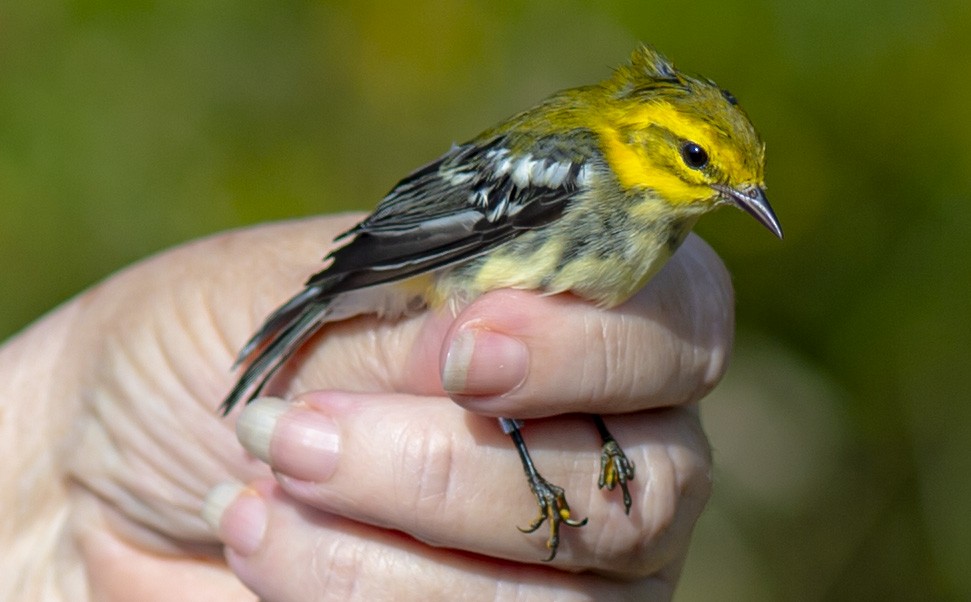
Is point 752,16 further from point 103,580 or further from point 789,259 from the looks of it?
point 103,580

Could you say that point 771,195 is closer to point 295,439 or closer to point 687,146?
point 687,146

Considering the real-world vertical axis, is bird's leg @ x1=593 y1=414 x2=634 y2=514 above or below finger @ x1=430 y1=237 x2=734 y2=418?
below

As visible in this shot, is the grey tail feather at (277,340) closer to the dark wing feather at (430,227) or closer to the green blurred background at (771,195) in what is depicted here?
the dark wing feather at (430,227)

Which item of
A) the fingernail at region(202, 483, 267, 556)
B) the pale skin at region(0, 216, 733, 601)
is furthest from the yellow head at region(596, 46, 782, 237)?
the fingernail at region(202, 483, 267, 556)

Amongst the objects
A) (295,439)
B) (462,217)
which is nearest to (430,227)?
(462,217)

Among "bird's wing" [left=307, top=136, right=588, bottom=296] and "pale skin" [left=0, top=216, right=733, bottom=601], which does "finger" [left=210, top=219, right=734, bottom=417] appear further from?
"bird's wing" [left=307, top=136, right=588, bottom=296]
